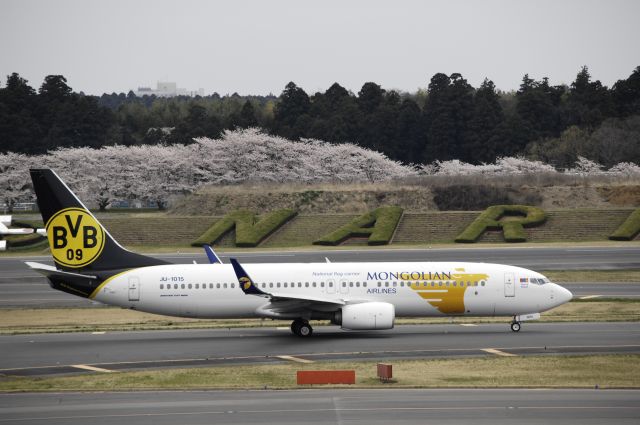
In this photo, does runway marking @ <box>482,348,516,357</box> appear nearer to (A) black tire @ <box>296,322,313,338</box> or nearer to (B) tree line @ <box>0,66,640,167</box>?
(A) black tire @ <box>296,322,313,338</box>

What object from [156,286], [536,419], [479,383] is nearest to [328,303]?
[156,286]

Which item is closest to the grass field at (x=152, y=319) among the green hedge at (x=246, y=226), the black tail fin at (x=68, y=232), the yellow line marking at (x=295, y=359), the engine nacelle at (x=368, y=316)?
the black tail fin at (x=68, y=232)

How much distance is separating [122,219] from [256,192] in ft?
60.6

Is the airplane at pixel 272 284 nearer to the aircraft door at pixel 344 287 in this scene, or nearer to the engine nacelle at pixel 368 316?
the aircraft door at pixel 344 287

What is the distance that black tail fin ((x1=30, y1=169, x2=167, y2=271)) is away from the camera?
4325cm

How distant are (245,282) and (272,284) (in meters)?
2.95

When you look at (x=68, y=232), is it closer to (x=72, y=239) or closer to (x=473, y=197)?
(x=72, y=239)

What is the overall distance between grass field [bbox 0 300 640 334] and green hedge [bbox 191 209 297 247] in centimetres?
3805

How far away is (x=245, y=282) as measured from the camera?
40625mm

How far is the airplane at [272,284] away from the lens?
4269 centimetres

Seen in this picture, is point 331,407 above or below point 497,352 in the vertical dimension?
below

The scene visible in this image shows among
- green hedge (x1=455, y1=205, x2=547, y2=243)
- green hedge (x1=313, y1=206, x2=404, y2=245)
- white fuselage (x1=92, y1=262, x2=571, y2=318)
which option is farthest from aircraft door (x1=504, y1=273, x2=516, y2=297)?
green hedge (x1=313, y1=206, x2=404, y2=245)

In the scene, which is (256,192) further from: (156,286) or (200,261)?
(156,286)

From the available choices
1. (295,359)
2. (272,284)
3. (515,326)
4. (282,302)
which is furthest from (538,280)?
(295,359)
